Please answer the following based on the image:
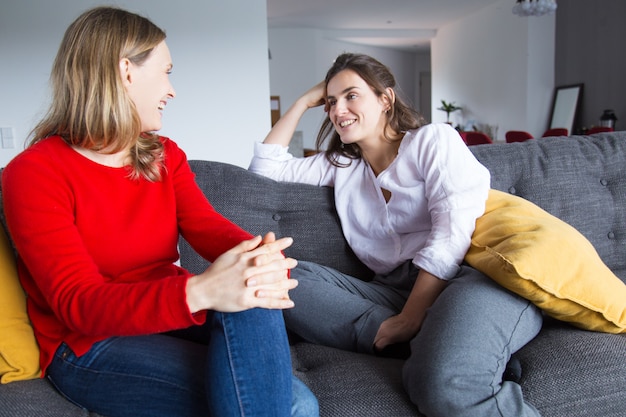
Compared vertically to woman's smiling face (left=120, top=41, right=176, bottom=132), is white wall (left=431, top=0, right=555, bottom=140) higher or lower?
higher

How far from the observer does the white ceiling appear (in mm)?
8547

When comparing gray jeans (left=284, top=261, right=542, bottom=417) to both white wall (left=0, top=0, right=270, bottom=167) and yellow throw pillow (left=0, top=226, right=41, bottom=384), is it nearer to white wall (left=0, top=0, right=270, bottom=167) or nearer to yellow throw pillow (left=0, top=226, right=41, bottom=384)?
yellow throw pillow (left=0, top=226, right=41, bottom=384)

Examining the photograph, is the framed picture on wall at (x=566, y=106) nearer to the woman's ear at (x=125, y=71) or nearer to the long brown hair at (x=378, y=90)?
the long brown hair at (x=378, y=90)

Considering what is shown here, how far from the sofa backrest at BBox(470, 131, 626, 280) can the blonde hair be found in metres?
1.26

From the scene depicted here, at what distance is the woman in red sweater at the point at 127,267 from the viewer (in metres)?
0.99

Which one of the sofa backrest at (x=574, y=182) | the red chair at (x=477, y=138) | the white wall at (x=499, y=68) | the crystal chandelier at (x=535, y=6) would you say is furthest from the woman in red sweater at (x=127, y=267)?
the white wall at (x=499, y=68)

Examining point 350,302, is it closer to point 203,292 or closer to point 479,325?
point 479,325

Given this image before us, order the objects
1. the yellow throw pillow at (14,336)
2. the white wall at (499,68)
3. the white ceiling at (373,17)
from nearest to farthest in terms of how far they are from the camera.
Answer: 1. the yellow throw pillow at (14,336)
2. the white wall at (499,68)
3. the white ceiling at (373,17)

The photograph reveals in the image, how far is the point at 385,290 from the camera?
1.69 m

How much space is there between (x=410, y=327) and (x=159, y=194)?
739 millimetres

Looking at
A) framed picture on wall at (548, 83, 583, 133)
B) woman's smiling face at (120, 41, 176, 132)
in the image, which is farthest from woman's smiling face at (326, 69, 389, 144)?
framed picture on wall at (548, 83, 583, 133)

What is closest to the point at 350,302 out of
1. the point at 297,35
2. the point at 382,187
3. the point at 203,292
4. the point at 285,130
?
the point at 382,187

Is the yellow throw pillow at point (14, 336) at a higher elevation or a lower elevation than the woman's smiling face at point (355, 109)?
lower

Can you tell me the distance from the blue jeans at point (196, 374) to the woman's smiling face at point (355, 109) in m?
0.86
